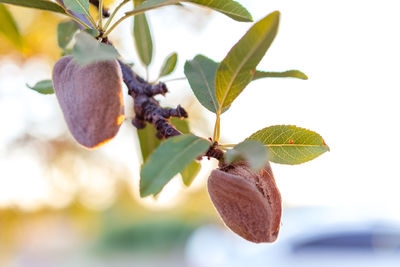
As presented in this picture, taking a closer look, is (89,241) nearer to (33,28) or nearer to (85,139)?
(33,28)

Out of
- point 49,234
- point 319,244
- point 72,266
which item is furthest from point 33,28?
point 49,234

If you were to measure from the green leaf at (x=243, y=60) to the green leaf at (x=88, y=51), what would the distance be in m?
0.13

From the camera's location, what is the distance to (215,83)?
53 cm

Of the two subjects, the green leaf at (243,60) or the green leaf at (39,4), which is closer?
the green leaf at (243,60)

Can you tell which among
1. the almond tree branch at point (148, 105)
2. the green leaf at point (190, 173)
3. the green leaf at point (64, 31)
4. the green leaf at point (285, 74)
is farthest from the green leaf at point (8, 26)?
the green leaf at point (285, 74)

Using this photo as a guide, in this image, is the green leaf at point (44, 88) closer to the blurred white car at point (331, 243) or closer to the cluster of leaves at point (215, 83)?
the cluster of leaves at point (215, 83)

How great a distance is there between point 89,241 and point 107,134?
12.6 meters

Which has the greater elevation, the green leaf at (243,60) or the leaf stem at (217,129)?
the green leaf at (243,60)

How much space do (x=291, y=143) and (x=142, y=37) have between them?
15.9 inches

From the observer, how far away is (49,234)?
11.5 m

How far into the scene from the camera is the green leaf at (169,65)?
74cm

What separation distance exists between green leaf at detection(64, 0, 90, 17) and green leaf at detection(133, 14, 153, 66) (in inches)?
10.6

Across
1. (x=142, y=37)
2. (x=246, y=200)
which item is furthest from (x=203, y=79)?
(x=142, y=37)

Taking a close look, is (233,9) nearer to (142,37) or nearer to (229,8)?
(229,8)
